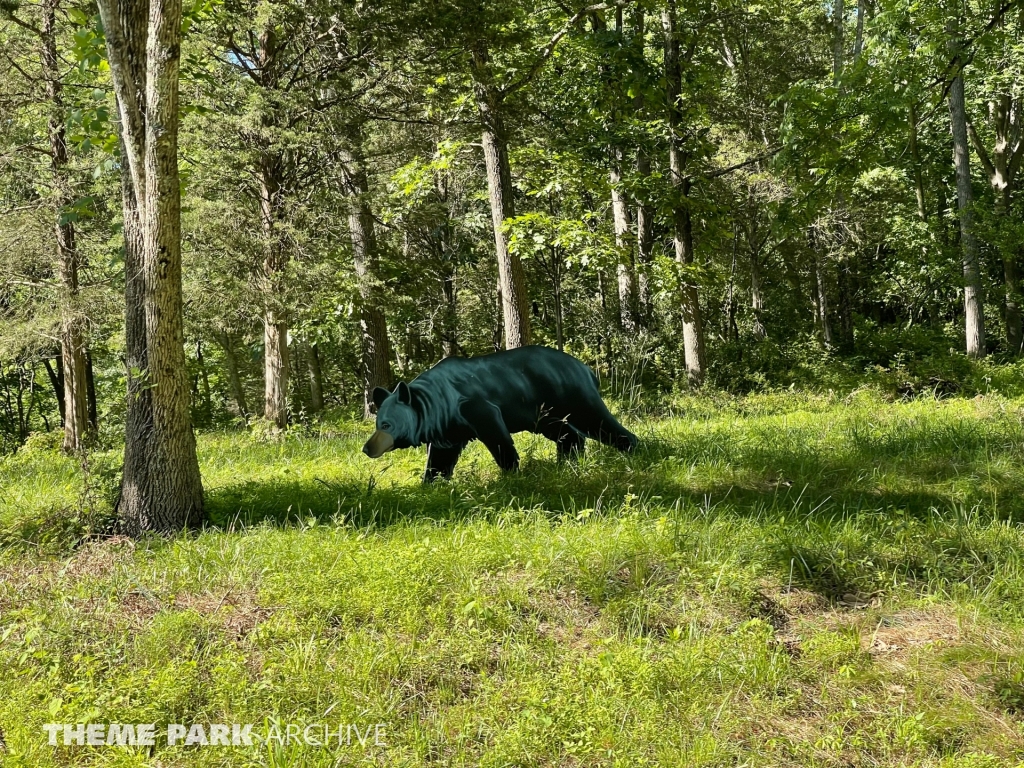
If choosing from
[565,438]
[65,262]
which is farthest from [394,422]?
[65,262]

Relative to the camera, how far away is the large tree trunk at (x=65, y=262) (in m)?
13.9

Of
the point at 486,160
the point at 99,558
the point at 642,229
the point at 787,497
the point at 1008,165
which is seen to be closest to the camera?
the point at 99,558

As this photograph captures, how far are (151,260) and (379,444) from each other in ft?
7.19

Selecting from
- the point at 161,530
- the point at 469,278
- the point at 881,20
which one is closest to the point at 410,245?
the point at 469,278

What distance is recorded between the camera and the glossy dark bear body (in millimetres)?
6391

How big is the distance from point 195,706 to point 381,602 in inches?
44.2

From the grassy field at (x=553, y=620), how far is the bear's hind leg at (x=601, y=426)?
651 millimetres

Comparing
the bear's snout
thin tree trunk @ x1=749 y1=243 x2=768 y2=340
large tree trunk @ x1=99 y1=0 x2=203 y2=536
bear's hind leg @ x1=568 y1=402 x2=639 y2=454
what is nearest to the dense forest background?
large tree trunk @ x1=99 y1=0 x2=203 y2=536

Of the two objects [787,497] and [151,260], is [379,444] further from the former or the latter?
[787,497]

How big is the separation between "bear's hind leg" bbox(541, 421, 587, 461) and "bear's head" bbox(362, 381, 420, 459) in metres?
1.52

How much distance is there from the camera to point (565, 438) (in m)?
7.58

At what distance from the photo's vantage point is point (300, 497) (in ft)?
21.8

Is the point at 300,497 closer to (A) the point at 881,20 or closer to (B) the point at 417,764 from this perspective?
(B) the point at 417,764

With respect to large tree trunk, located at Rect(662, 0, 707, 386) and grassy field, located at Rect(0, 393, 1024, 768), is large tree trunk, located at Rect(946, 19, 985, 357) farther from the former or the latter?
grassy field, located at Rect(0, 393, 1024, 768)
